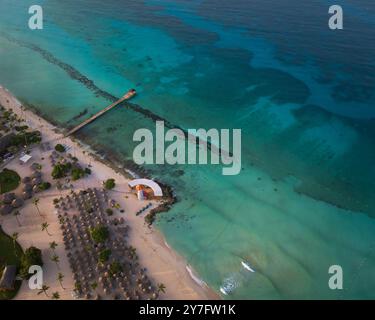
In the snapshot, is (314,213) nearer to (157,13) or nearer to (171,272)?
(171,272)

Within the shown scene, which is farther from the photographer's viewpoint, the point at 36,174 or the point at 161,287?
the point at 36,174

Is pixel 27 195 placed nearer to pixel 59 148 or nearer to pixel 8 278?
pixel 59 148

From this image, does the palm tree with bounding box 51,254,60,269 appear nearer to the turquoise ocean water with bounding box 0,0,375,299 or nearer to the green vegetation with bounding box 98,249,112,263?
the green vegetation with bounding box 98,249,112,263

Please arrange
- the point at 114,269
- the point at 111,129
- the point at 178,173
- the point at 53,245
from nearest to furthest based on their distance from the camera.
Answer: the point at 114,269, the point at 53,245, the point at 178,173, the point at 111,129

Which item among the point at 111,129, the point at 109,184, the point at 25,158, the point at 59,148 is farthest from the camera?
the point at 111,129

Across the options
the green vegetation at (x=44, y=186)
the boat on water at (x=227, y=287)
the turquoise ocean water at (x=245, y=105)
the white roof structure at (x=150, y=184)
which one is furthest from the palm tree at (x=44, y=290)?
the boat on water at (x=227, y=287)

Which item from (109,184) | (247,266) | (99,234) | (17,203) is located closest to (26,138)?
(17,203)

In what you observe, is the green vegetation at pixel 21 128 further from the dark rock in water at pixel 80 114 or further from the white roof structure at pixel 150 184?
the white roof structure at pixel 150 184
